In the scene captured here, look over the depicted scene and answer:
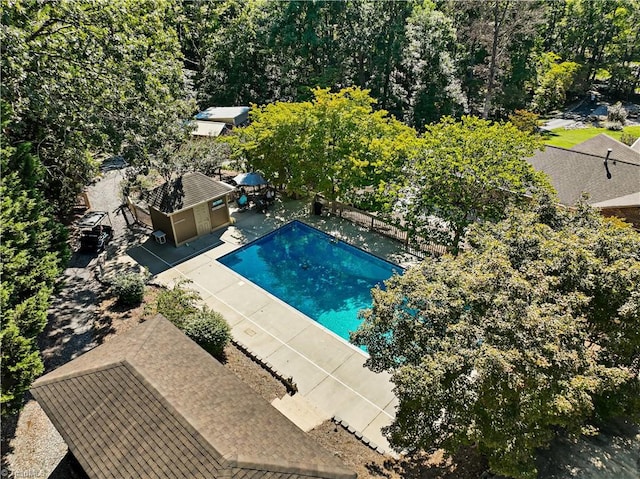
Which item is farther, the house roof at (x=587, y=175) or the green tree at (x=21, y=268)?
the house roof at (x=587, y=175)

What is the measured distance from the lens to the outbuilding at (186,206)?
20234 mm

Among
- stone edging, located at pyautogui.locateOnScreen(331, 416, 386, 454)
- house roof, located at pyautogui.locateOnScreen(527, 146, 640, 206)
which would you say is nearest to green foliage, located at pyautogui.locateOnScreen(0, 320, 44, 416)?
stone edging, located at pyautogui.locateOnScreen(331, 416, 386, 454)

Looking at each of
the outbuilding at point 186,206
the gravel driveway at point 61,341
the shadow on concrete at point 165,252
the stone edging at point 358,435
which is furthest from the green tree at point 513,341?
the outbuilding at point 186,206

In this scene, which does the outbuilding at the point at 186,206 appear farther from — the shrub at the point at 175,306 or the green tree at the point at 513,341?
the green tree at the point at 513,341

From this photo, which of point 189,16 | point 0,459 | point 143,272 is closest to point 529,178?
point 143,272

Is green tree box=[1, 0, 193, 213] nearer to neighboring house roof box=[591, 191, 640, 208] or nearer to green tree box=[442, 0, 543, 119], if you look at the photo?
neighboring house roof box=[591, 191, 640, 208]

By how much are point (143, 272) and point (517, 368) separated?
16565 millimetres

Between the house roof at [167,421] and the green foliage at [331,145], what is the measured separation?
13.2 m

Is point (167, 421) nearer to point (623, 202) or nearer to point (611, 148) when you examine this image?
point (623, 202)

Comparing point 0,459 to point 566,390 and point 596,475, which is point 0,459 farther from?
point 596,475

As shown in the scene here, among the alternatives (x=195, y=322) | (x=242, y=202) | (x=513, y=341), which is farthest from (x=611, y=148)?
(x=195, y=322)

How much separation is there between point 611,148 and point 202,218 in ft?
85.8

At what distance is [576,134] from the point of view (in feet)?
134

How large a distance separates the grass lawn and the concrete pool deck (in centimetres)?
2852
